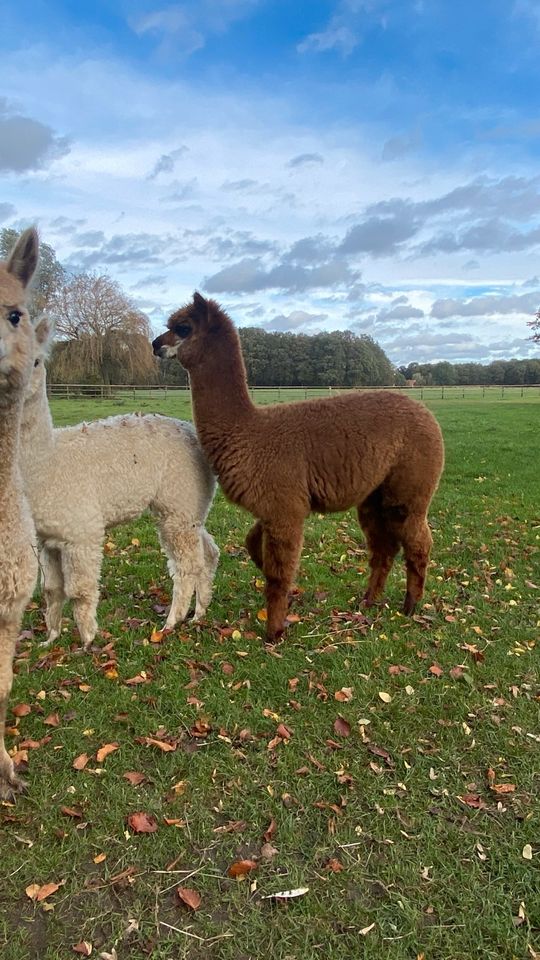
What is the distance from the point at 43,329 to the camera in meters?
3.86

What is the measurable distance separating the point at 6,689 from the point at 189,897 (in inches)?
47.3

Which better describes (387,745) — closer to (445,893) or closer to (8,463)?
(445,893)

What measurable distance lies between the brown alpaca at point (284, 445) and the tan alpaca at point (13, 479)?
1856 mm

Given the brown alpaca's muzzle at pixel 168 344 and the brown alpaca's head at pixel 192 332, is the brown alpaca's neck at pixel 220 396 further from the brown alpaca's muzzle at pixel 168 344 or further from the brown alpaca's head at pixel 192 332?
the brown alpaca's muzzle at pixel 168 344

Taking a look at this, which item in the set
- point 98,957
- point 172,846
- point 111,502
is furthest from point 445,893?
point 111,502

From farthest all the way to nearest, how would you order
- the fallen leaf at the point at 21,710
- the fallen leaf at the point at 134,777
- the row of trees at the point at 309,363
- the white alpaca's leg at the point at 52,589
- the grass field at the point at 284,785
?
the row of trees at the point at 309,363 < the white alpaca's leg at the point at 52,589 < the fallen leaf at the point at 21,710 < the fallen leaf at the point at 134,777 < the grass field at the point at 284,785

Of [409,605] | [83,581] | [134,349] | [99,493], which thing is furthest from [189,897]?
[134,349]

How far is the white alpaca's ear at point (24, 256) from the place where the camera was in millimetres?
2514

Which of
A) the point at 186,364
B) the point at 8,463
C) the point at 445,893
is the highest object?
the point at 186,364

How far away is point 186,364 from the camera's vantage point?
4480mm

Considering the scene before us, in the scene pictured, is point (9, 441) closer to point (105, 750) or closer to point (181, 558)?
point (105, 750)

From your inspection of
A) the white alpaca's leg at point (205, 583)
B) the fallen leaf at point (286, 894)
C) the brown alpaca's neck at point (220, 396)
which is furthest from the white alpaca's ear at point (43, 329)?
the fallen leaf at point (286, 894)

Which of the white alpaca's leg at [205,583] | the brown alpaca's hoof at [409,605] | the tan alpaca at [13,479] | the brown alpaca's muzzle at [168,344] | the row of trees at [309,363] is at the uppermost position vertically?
the row of trees at [309,363]

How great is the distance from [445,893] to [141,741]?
1657 mm
